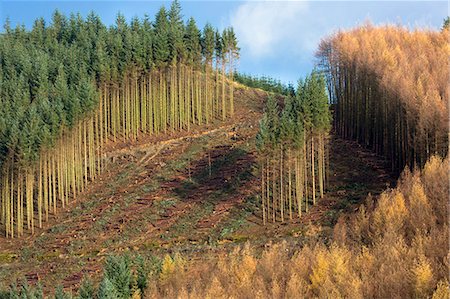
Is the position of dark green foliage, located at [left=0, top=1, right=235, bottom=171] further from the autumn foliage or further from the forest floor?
the autumn foliage

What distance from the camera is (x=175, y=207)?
160ft

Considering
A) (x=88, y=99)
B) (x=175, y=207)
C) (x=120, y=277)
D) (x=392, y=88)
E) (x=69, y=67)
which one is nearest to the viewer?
(x=120, y=277)

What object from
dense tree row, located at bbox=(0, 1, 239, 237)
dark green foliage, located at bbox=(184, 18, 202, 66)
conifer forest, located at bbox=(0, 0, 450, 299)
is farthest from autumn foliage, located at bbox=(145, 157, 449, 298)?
dark green foliage, located at bbox=(184, 18, 202, 66)

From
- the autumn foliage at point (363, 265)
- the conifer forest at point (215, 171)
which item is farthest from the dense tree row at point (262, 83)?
the autumn foliage at point (363, 265)

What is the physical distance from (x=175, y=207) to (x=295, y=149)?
1181cm

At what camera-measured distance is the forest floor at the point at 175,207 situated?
134 feet

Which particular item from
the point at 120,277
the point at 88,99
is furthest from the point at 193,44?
the point at 120,277

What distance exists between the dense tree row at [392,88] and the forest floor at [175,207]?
2.87 m

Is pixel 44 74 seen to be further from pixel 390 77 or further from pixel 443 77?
pixel 443 77

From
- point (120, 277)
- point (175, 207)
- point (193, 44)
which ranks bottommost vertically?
point (120, 277)

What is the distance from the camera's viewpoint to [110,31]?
256 ft

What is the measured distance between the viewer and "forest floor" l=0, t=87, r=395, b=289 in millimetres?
40719

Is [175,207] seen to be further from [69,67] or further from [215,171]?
[69,67]

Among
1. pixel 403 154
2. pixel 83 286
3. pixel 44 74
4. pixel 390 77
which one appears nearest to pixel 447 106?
pixel 403 154
